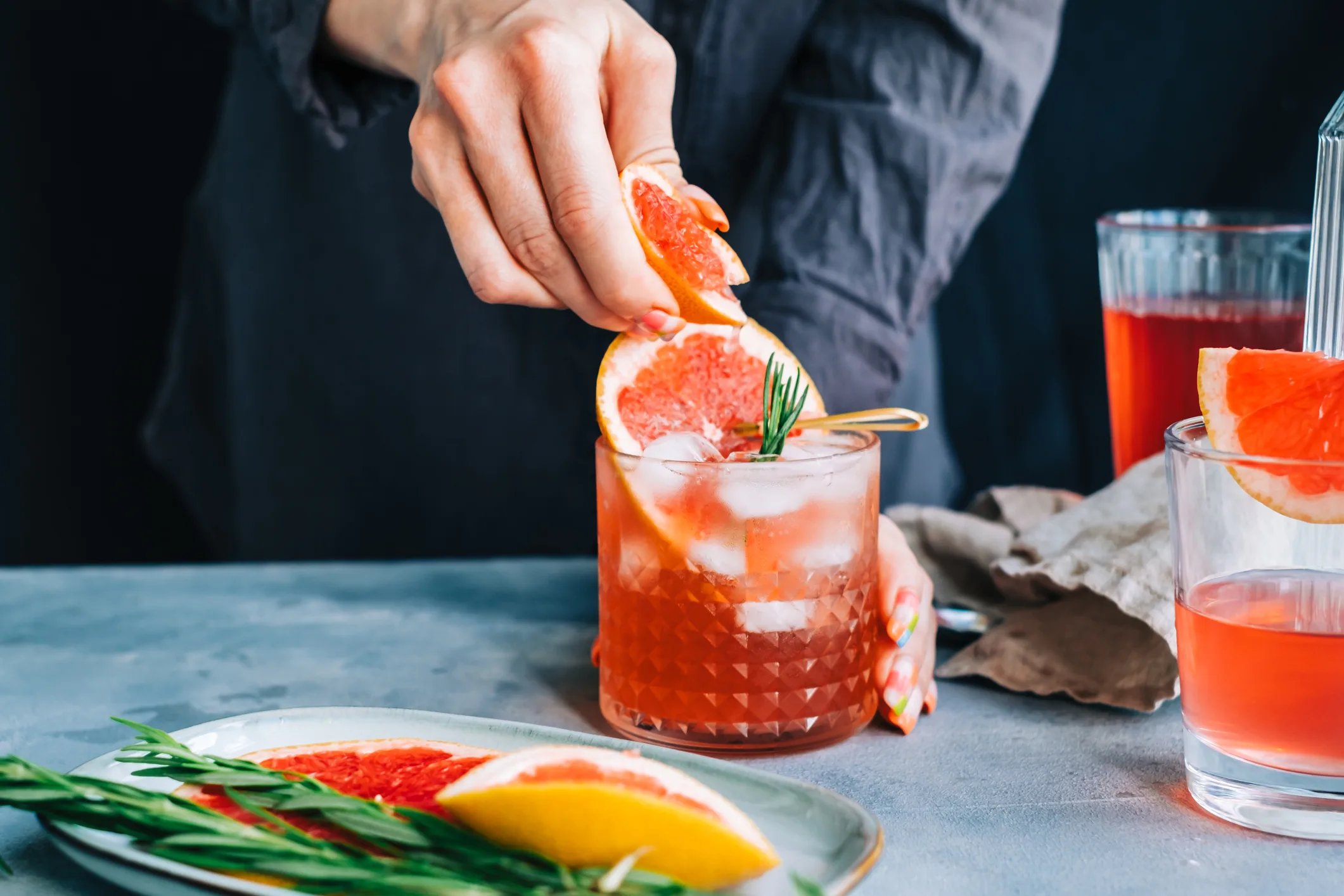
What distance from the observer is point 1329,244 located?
0.98 m

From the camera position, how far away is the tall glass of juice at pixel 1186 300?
138 centimetres

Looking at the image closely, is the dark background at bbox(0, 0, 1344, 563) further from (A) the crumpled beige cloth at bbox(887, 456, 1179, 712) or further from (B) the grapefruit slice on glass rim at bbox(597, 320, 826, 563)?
(B) the grapefruit slice on glass rim at bbox(597, 320, 826, 563)

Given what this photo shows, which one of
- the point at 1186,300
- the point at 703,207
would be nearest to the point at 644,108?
the point at 703,207

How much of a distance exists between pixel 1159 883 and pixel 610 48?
842 mm

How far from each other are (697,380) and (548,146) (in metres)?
0.27

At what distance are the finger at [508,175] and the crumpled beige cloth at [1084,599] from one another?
519 millimetres

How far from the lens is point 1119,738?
3.50ft

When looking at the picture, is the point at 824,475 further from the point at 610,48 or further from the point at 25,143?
the point at 25,143

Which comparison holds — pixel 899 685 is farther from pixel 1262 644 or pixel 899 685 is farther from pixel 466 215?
pixel 466 215

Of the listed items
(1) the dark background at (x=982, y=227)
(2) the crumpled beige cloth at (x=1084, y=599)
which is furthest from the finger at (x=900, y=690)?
(1) the dark background at (x=982, y=227)

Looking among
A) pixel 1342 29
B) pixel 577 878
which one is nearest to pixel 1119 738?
pixel 577 878

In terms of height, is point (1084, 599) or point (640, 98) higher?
point (640, 98)

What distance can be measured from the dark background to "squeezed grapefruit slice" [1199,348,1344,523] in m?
1.72

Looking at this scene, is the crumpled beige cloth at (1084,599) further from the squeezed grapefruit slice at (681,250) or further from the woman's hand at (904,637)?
the squeezed grapefruit slice at (681,250)
